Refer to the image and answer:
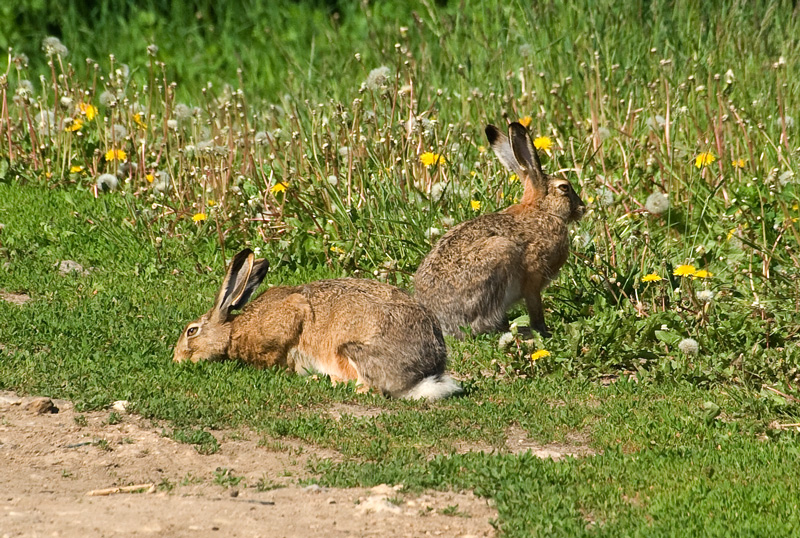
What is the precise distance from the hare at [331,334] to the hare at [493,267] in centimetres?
86

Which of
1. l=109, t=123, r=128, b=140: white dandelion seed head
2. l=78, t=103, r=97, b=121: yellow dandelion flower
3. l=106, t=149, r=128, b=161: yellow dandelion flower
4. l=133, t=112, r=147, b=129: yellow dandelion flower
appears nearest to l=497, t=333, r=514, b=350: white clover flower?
l=106, t=149, r=128, b=161: yellow dandelion flower

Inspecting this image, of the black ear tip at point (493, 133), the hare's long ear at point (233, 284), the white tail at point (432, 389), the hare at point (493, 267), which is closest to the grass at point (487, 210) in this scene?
the white tail at point (432, 389)

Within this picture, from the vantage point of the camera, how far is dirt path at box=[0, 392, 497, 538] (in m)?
4.57

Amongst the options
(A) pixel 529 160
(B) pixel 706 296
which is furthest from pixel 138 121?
(B) pixel 706 296

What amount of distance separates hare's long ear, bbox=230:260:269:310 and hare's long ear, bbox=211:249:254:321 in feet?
0.09

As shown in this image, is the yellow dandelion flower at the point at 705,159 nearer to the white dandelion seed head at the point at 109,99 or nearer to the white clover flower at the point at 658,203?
the white clover flower at the point at 658,203

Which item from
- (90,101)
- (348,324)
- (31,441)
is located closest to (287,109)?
(90,101)

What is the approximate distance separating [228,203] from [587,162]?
2.99 meters

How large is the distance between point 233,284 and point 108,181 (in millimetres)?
3937

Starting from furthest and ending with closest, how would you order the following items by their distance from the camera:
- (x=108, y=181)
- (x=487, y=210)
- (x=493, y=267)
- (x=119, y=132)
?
(x=119, y=132) < (x=108, y=181) < (x=487, y=210) < (x=493, y=267)

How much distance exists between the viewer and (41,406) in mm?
6105

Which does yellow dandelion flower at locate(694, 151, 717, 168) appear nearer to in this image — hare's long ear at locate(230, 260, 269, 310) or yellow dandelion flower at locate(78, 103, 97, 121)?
hare's long ear at locate(230, 260, 269, 310)

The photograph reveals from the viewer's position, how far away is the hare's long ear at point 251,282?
749 centimetres

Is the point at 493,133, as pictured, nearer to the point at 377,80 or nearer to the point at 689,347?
the point at 377,80
